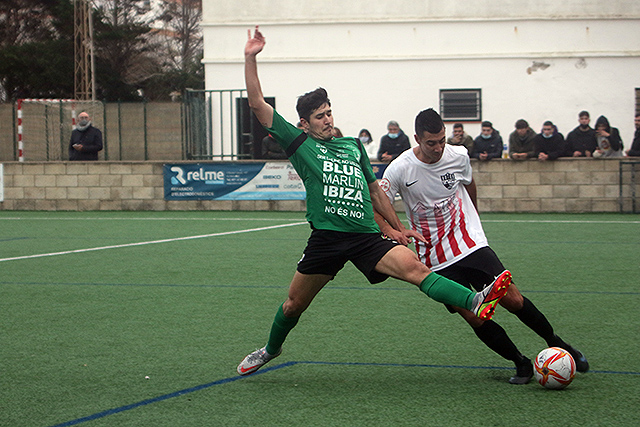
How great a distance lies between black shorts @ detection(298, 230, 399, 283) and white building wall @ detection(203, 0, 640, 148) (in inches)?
754

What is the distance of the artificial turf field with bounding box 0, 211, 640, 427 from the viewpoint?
429 centimetres

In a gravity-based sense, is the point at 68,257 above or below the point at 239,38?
below

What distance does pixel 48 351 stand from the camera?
18.7ft

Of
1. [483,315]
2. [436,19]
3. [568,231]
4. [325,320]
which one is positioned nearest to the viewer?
[483,315]

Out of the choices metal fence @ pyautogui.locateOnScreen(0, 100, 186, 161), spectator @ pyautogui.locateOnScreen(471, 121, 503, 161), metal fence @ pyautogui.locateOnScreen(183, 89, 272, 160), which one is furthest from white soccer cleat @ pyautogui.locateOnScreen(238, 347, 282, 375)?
metal fence @ pyautogui.locateOnScreen(0, 100, 186, 161)

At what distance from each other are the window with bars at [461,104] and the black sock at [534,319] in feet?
61.7

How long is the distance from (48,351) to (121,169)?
13.7m

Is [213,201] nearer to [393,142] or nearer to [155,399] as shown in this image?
[393,142]

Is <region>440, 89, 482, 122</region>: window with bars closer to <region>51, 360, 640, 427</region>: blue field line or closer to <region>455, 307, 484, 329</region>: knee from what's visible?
<region>51, 360, 640, 427</region>: blue field line

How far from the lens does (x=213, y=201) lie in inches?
734

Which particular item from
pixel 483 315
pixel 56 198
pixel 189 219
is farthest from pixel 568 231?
pixel 56 198

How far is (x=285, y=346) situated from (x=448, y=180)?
65.2 inches

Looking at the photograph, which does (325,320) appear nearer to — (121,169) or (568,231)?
(568,231)

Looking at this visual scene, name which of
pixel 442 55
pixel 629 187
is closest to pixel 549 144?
pixel 629 187
